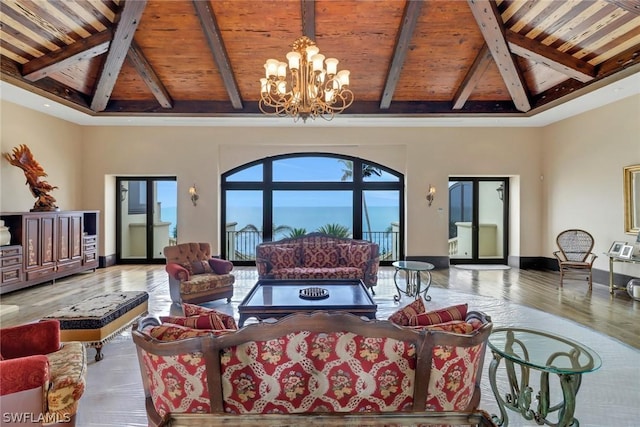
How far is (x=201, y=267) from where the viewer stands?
17.3 ft

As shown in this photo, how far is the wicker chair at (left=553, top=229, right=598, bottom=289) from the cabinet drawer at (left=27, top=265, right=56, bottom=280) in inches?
378

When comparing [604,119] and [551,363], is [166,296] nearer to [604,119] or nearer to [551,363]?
[551,363]

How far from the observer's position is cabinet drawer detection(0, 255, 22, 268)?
5.21 m

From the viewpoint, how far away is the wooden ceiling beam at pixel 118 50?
4855mm

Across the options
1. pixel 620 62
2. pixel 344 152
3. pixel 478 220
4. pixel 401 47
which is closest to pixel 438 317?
pixel 401 47

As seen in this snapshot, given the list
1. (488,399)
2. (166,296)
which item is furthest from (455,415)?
(166,296)

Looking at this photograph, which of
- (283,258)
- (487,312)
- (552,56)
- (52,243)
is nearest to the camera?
(487,312)

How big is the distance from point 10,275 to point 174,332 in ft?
18.9

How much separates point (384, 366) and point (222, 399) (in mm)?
808

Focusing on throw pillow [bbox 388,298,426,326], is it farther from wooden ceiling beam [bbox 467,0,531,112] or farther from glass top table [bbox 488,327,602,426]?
wooden ceiling beam [bbox 467,0,531,112]

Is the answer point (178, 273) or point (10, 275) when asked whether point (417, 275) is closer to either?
point (178, 273)

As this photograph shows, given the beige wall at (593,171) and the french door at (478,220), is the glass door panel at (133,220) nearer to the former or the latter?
the french door at (478,220)

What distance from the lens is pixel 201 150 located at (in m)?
8.00

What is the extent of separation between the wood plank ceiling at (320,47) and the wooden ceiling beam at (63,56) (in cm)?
2
